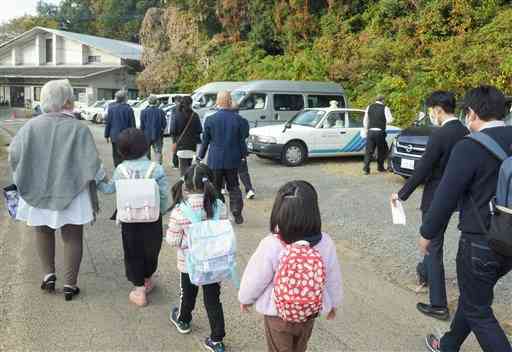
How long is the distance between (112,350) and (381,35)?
66.3 ft

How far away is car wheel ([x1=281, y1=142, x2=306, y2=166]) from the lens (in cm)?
1289

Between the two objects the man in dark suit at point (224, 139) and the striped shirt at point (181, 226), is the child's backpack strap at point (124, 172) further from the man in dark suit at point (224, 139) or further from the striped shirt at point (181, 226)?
the man in dark suit at point (224, 139)

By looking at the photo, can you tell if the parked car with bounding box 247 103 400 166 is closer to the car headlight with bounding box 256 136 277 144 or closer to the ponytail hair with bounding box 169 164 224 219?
the car headlight with bounding box 256 136 277 144

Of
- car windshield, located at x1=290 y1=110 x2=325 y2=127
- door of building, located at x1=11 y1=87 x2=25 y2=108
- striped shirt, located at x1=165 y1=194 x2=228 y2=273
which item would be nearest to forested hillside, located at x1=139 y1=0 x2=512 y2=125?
car windshield, located at x1=290 y1=110 x2=325 y2=127

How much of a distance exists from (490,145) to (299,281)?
145 cm

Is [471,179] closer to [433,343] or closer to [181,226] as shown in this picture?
[433,343]

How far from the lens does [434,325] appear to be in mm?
4176

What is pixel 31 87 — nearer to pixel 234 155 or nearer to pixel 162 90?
pixel 162 90

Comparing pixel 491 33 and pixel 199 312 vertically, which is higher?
pixel 491 33

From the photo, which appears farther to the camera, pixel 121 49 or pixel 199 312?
pixel 121 49

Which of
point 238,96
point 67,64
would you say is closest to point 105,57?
point 67,64

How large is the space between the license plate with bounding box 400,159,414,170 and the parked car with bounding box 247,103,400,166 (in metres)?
3.24

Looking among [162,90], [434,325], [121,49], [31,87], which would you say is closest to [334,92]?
[434,325]

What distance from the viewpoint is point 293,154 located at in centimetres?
1299
